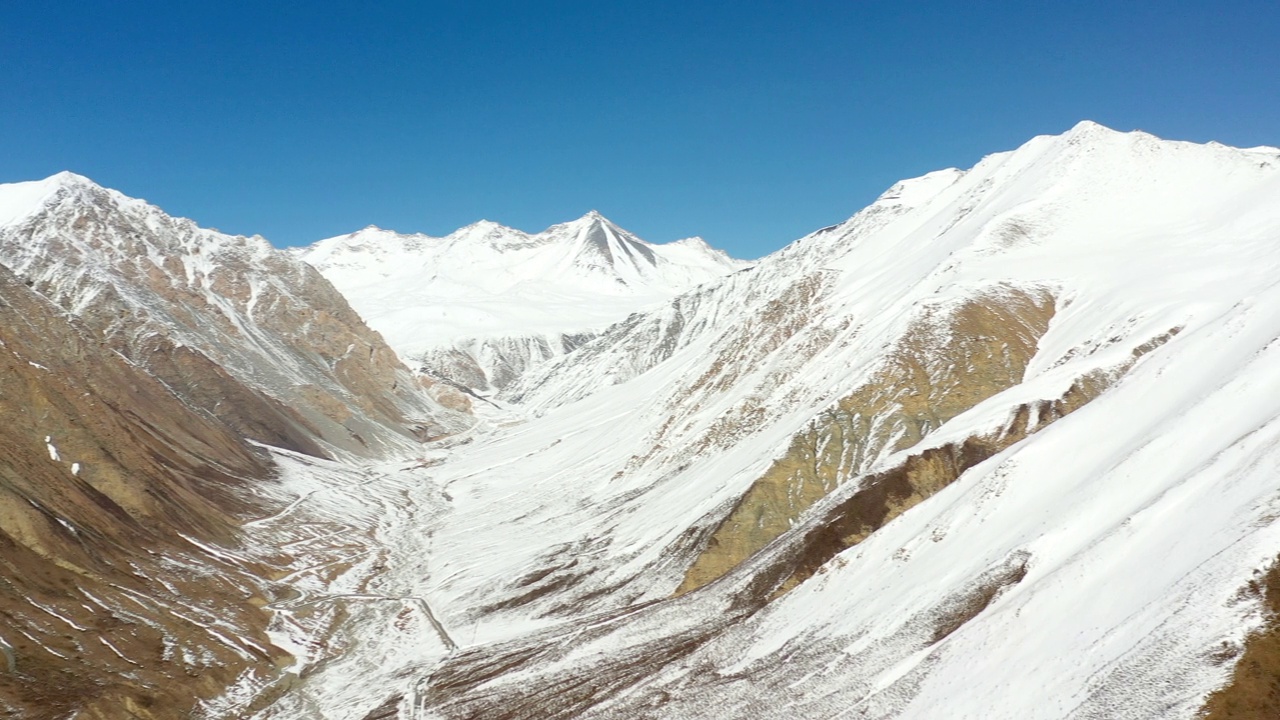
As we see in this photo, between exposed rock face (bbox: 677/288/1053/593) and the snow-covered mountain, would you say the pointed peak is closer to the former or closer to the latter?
the snow-covered mountain

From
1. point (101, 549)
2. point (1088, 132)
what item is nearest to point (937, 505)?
point (101, 549)

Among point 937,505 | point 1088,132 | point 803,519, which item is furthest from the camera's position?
point 1088,132

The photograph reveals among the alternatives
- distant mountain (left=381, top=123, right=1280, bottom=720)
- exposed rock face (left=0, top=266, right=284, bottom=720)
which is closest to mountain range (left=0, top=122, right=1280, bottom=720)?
distant mountain (left=381, top=123, right=1280, bottom=720)

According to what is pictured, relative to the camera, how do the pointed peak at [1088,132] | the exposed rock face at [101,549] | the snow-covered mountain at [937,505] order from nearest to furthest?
the snow-covered mountain at [937,505] → the exposed rock face at [101,549] → the pointed peak at [1088,132]

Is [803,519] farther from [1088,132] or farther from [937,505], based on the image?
[1088,132]

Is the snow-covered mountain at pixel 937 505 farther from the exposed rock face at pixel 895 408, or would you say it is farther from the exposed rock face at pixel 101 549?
the exposed rock face at pixel 101 549

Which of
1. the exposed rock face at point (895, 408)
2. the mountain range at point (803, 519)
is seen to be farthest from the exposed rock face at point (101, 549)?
the exposed rock face at point (895, 408)
